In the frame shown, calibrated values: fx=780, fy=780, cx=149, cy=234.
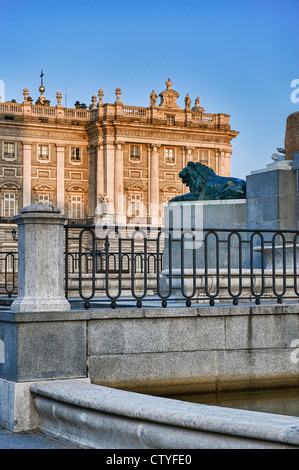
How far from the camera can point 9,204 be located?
63312mm

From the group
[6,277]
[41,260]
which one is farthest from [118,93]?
[41,260]

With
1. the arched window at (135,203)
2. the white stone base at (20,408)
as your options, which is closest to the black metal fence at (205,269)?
the white stone base at (20,408)

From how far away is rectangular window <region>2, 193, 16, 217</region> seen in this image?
207ft

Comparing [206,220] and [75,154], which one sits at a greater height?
[75,154]

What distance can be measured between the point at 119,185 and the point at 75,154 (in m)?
4.94

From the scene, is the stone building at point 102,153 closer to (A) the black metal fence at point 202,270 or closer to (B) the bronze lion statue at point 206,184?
(B) the bronze lion statue at point 206,184

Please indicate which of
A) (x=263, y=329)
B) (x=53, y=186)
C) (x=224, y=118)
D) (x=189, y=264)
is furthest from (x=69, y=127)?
(x=263, y=329)

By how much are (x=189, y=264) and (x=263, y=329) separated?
15.3ft

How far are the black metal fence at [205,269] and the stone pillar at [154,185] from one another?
5257 cm

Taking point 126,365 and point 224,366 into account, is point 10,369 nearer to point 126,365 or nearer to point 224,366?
point 126,365

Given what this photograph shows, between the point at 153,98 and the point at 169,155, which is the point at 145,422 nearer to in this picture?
the point at 169,155

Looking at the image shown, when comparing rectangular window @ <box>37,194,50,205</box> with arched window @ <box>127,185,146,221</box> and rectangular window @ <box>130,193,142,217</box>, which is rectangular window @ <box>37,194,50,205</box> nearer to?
arched window @ <box>127,185,146,221</box>
